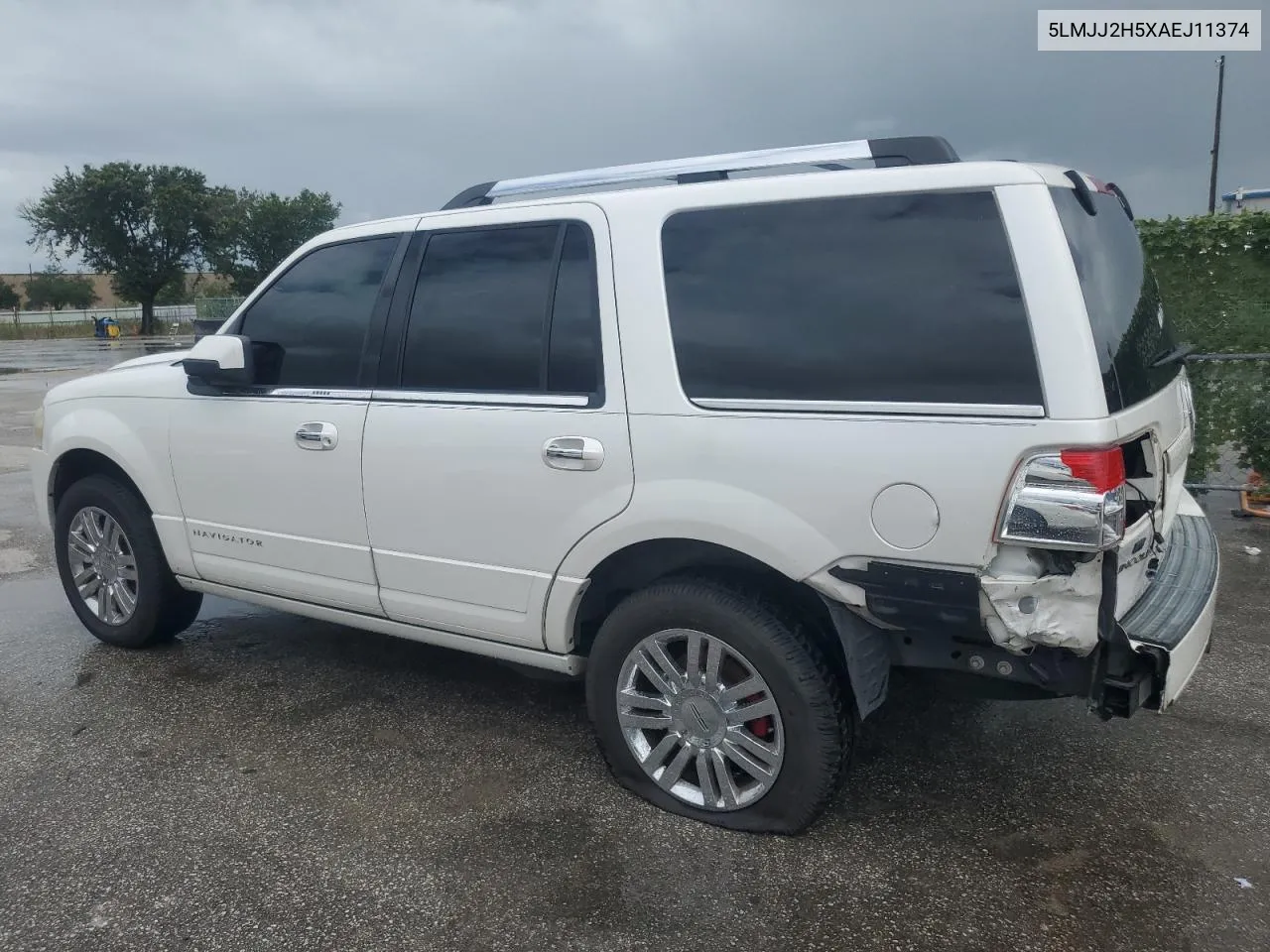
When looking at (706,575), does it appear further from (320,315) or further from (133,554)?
(133,554)

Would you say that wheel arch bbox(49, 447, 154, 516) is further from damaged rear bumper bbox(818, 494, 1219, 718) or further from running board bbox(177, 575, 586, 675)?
damaged rear bumper bbox(818, 494, 1219, 718)

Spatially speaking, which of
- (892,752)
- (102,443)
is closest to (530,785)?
(892,752)

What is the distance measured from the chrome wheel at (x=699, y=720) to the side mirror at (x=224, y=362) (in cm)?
199

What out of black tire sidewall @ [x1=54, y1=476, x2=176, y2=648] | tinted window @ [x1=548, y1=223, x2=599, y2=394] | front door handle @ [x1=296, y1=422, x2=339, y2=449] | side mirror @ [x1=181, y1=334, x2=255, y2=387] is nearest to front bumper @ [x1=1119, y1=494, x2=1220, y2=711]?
tinted window @ [x1=548, y1=223, x2=599, y2=394]

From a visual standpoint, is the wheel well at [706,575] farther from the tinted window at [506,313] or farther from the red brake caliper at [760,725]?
the tinted window at [506,313]

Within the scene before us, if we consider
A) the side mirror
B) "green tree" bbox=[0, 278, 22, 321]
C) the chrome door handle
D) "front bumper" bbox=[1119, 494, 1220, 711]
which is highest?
"green tree" bbox=[0, 278, 22, 321]

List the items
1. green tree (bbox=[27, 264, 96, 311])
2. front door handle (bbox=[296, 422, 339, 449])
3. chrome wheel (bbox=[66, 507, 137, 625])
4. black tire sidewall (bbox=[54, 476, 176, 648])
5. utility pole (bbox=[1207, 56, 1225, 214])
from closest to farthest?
front door handle (bbox=[296, 422, 339, 449]) < black tire sidewall (bbox=[54, 476, 176, 648]) < chrome wheel (bbox=[66, 507, 137, 625]) < utility pole (bbox=[1207, 56, 1225, 214]) < green tree (bbox=[27, 264, 96, 311])

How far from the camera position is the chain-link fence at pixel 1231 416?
711cm

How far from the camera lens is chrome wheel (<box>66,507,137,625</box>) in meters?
4.70

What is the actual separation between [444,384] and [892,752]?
2103 mm

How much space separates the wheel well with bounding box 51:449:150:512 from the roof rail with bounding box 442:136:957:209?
6.77 feet

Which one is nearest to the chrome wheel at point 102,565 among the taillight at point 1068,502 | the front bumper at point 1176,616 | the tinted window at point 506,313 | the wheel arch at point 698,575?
the tinted window at point 506,313

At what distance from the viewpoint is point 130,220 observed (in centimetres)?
5188

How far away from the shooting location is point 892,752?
3.69 metres
